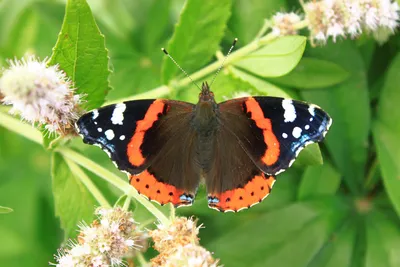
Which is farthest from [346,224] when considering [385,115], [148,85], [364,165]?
[148,85]

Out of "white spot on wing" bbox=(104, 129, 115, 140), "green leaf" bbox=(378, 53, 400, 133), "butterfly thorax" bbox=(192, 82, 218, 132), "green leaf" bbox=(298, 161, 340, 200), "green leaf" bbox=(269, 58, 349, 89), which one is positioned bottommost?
"white spot on wing" bbox=(104, 129, 115, 140)

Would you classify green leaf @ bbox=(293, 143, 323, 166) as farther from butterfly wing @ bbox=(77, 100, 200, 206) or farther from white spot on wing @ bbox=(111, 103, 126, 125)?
white spot on wing @ bbox=(111, 103, 126, 125)

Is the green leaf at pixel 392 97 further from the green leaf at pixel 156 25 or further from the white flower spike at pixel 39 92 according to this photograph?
the white flower spike at pixel 39 92

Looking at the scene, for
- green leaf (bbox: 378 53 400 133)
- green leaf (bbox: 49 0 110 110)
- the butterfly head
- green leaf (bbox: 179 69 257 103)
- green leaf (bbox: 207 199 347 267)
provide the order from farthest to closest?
green leaf (bbox: 207 199 347 267) → green leaf (bbox: 378 53 400 133) → green leaf (bbox: 179 69 257 103) → the butterfly head → green leaf (bbox: 49 0 110 110)

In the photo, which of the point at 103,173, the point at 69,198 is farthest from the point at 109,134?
the point at 69,198

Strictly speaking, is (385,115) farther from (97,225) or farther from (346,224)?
(97,225)

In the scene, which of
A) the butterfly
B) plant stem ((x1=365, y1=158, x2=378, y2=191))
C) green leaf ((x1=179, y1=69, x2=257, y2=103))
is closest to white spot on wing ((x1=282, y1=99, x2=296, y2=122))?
the butterfly

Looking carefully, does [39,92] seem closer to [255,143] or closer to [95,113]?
[95,113]
